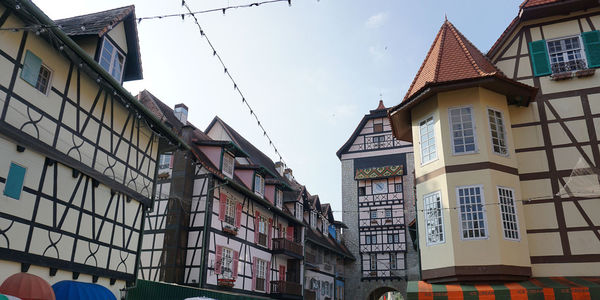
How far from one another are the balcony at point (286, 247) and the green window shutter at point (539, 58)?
1736 cm

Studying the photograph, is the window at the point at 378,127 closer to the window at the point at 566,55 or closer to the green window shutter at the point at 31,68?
the window at the point at 566,55

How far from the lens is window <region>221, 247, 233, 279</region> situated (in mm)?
22781

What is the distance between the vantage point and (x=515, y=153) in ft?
51.4

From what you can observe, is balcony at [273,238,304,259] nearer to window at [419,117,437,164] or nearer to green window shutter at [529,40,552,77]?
window at [419,117,437,164]

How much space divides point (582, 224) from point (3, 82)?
1611cm

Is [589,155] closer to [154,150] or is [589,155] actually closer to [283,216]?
[154,150]

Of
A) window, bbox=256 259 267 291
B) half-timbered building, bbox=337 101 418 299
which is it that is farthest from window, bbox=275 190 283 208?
half-timbered building, bbox=337 101 418 299

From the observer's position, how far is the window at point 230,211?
2391 cm

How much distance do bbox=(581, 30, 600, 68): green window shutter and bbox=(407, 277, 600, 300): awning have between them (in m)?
7.05

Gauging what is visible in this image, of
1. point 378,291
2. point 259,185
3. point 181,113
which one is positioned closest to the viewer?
point 181,113

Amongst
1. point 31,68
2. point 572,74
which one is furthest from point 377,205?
point 31,68

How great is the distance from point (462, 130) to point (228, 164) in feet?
44.5

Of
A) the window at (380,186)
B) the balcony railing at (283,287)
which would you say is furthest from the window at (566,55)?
the window at (380,186)

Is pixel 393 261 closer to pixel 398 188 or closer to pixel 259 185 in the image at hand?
pixel 398 188
